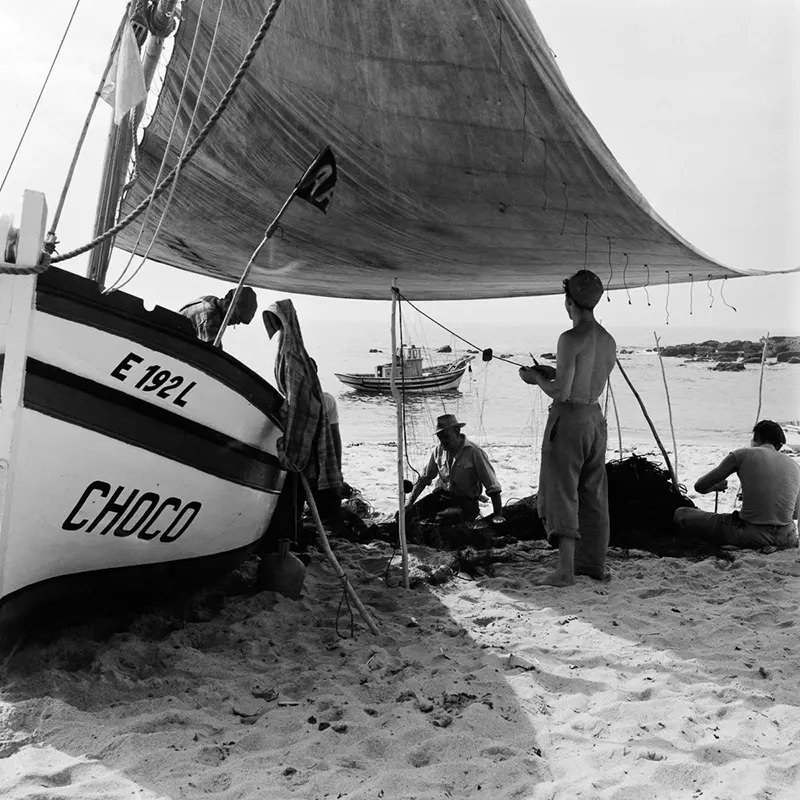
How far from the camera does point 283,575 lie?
4.67 metres

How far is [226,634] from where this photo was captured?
4035mm

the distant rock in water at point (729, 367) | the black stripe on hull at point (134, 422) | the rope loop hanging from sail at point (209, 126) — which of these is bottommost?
the black stripe on hull at point (134, 422)

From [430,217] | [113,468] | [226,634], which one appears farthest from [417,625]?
[430,217]

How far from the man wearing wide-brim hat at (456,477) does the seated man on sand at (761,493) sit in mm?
1636

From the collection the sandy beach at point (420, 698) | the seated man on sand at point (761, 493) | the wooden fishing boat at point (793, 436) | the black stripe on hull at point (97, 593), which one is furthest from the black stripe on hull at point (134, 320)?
the wooden fishing boat at point (793, 436)

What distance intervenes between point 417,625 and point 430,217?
271cm

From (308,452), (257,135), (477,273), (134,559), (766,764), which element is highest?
(257,135)

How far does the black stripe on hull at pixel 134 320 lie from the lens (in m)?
3.23

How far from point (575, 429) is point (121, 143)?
11.3ft

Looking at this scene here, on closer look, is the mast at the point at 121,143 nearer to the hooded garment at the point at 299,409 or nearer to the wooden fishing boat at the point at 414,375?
the hooded garment at the point at 299,409

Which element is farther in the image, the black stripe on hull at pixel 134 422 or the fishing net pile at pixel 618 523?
the fishing net pile at pixel 618 523

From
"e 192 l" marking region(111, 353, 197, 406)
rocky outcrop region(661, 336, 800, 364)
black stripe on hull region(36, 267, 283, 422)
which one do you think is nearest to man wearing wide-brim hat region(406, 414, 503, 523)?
black stripe on hull region(36, 267, 283, 422)

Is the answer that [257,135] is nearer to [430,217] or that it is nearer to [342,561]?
[430,217]

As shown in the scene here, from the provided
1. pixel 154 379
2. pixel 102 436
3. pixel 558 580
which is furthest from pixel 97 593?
pixel 558 580
